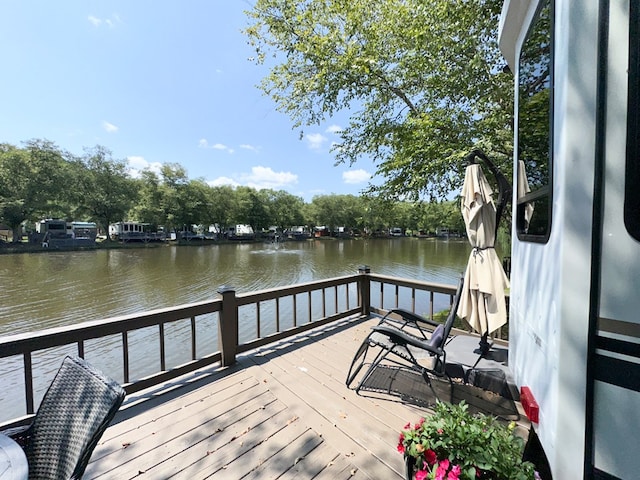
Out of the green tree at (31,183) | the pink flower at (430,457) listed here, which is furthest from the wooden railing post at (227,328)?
the green tree at (31,183)

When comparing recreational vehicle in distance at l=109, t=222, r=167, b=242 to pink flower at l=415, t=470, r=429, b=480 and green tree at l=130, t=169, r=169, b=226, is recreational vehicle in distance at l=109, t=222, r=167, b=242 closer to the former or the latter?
green tree at l=130, t=169, r=169, b=226

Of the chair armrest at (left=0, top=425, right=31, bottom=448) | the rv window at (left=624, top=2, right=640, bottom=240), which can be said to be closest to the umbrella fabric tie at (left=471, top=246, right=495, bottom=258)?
the rv window at (left=624, top=2, right=640, bottom=240)

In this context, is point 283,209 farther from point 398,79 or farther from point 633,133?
point 633,133

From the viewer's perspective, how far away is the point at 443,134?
4.81 meters

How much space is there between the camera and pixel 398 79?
5.65 m

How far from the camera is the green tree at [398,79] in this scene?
449cm

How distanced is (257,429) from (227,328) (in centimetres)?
117

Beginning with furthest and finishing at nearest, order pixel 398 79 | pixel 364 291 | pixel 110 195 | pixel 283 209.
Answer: pixel 283 209 → pixel 110 195 → pixel 398 79 → pixel 364 291

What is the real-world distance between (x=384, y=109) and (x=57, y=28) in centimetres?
926

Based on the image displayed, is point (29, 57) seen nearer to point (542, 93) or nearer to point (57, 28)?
point (57, 28)

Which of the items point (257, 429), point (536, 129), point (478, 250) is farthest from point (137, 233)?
point (536, 129)

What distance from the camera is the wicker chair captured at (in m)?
1.09

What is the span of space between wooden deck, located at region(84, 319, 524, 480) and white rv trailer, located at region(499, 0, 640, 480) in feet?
3.86

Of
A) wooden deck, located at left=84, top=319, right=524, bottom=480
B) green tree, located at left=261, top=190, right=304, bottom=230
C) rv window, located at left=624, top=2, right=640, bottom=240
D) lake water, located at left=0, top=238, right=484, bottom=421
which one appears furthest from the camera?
green tree, located at left=261, top=190, right=304, bottom=230
